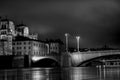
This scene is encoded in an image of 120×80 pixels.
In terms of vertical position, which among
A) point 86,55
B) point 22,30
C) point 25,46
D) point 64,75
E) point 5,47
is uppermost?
point 22,30

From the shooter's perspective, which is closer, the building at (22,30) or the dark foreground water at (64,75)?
the dark foreground water at (64,75)

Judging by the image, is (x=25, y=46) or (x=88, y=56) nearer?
(x=88, y=56)

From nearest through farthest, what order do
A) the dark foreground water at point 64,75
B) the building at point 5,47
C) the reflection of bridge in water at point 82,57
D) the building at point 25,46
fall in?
the dark foreground water at point 64,75, the reflection of bridge in water at point 82,57, the building at point 5,47, the building at point 25,46

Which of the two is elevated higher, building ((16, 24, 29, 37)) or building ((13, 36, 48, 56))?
building ((16, 24, 29, 37))

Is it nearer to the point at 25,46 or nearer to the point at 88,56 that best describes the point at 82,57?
the point at 88,56

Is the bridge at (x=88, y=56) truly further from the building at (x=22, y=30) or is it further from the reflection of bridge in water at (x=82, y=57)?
the building at (x=22, y=30)

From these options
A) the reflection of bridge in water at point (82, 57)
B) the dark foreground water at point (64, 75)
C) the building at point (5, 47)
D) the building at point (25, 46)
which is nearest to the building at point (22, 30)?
the building at point (25, 46)

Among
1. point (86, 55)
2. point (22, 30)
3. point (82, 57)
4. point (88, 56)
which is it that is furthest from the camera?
point (22, 30)

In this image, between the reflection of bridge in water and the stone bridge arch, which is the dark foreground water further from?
the reflection of bridge in water

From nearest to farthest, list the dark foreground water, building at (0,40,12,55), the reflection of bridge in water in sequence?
the dark foreground water < the reflection of bridge in water < building at (0,40,12,55)

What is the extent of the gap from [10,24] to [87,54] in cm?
6842

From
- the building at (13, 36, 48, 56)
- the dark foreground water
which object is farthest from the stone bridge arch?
the building at (13, 36, 48, 56)

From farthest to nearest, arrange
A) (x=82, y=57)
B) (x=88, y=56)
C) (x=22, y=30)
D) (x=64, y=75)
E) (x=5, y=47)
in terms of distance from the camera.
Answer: (x=22, y=30) < (x=5, y=47) < (x=82, y=57) < (x=88, y=56) < (x=64, y=75)

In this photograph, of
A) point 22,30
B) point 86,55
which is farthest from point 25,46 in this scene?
point 86,55
